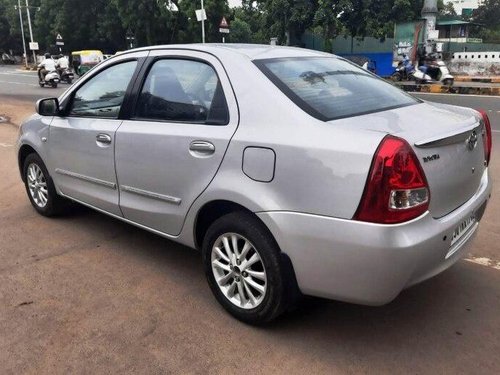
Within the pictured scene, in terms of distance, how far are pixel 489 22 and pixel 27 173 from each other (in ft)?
201

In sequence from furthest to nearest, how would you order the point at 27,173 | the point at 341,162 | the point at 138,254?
the point at 27,173
the point at 138,254
the point at 341,162

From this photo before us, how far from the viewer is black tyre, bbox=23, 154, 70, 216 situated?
4.59 metres

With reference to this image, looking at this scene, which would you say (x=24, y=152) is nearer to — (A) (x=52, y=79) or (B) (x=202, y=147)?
(B) (x=202, y=147)

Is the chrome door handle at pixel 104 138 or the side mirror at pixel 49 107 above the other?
the side mirror at pixel 49 107

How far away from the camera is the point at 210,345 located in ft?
9.04

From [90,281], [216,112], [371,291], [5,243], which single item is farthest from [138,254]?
[371,291]

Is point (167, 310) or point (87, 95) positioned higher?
point (87, 95)

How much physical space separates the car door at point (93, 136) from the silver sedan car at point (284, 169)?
0.08 ft

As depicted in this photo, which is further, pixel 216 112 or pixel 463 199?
pixel 216 112

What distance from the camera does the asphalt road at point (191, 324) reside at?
2598mm

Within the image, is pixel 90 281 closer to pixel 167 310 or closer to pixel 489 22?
pixel 167 310

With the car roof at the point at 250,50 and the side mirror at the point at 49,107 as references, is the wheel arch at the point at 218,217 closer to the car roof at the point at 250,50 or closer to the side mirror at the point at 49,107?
the car roof at the point at 250,50

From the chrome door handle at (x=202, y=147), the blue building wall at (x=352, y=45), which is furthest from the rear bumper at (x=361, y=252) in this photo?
the blue building wall at (x=352, y=45)

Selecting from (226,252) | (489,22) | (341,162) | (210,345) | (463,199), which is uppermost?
(489,22)
